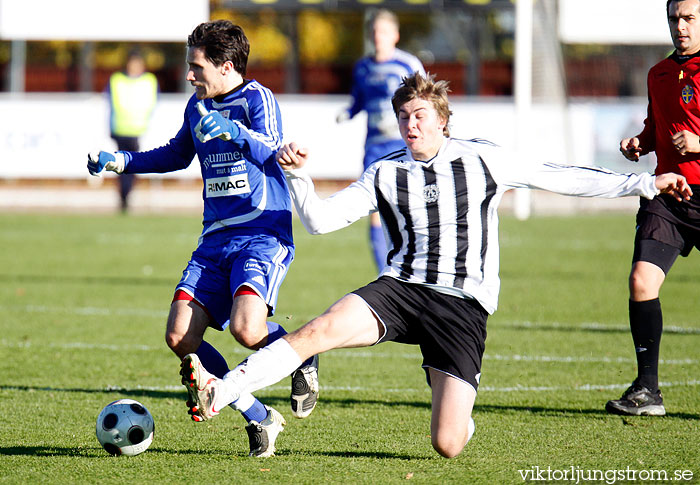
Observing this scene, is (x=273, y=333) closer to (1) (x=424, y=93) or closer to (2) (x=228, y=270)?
(2) (x=228, y=270)

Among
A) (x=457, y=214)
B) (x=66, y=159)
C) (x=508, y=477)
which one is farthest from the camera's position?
(x=66, y=159)

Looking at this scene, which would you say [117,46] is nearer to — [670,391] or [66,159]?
[66,159]

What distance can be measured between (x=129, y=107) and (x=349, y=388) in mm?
13663

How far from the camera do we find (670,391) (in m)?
6.07

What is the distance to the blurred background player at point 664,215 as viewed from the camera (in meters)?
5.50

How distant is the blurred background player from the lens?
5.50 m

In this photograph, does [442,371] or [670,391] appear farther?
[670,391]

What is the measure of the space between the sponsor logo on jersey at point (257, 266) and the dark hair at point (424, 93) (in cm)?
96

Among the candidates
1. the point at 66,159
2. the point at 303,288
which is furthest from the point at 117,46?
the point at 303,288

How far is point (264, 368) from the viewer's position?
410 centimetres

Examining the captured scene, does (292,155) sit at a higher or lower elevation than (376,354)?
higher

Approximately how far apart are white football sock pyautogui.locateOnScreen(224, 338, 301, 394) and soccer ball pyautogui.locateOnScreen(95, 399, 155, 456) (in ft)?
2.46

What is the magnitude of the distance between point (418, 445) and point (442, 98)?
1.68 meters

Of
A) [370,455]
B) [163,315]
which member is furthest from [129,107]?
[370,455]
